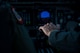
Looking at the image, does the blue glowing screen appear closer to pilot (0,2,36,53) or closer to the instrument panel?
the instrument panel

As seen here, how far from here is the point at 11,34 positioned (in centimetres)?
75

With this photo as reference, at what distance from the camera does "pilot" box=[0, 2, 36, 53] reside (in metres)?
0.74

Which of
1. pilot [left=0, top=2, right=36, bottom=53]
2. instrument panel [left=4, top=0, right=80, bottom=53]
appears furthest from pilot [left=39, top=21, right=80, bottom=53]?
instrument panel [left=4, top=0, right=80, bottom=53]

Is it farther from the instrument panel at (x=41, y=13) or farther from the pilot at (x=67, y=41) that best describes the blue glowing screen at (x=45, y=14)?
the pilot at (x=67, y=41)

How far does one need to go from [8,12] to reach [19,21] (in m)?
0.07

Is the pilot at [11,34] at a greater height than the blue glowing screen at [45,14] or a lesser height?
greater

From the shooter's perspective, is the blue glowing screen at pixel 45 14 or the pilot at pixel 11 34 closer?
the pilot at pixel 11 34

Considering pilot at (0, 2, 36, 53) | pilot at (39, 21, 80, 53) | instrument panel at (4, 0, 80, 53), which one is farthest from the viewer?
instrument panel at (4, 0, 80, 53)

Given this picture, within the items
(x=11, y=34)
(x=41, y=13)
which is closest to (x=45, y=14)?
(x=41, y=13)

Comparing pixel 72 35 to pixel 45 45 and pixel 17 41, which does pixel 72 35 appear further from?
pixel 45 45

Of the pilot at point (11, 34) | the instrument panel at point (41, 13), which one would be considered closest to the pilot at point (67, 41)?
the pilot at point (11, 34)

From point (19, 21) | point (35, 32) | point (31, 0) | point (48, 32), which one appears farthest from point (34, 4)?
point (19, 21)

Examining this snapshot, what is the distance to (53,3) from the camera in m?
2.71

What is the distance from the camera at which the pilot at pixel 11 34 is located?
0.74 meters
